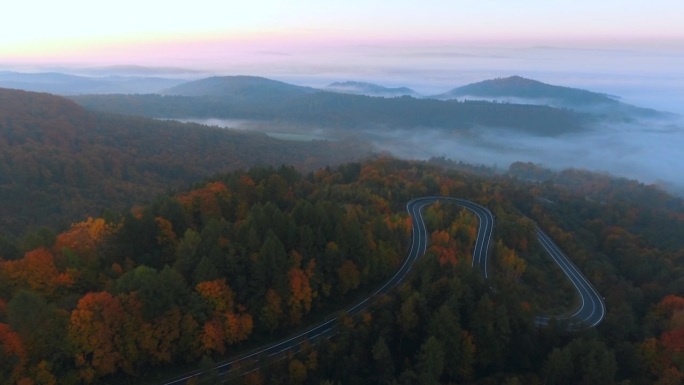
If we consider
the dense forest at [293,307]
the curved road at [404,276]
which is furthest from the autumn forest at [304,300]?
the curved road at [404,276]

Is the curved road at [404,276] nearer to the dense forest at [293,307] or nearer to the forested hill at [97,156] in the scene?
the dense forest at [293,307]

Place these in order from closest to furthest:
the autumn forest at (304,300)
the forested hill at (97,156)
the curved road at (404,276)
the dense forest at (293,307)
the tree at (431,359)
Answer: the dense forest at (293,307) < the autumn forest at (304,300) < the tree at (431,359) < the curved road at (404,276) < the forested hill at (97,156)

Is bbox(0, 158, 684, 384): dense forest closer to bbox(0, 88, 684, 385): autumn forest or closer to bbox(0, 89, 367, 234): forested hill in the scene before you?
bbox(0, 88, 684, 385): autumn forest

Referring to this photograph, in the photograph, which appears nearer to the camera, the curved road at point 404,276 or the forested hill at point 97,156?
the curved road at point 404,276

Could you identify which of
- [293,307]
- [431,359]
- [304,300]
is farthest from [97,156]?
[431,359]

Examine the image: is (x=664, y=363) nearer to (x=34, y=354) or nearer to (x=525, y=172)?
(x=34, y=354)

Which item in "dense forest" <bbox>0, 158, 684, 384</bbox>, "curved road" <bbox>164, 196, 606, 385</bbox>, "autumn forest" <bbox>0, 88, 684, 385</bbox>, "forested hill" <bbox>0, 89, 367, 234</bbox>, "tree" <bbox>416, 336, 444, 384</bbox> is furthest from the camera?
"forested hill" <bbox>0, 89, 367, 234</bbox>

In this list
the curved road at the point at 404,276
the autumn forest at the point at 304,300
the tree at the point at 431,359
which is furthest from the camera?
the curved road at the point at 404,276

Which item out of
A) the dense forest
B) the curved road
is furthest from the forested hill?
the curved road
